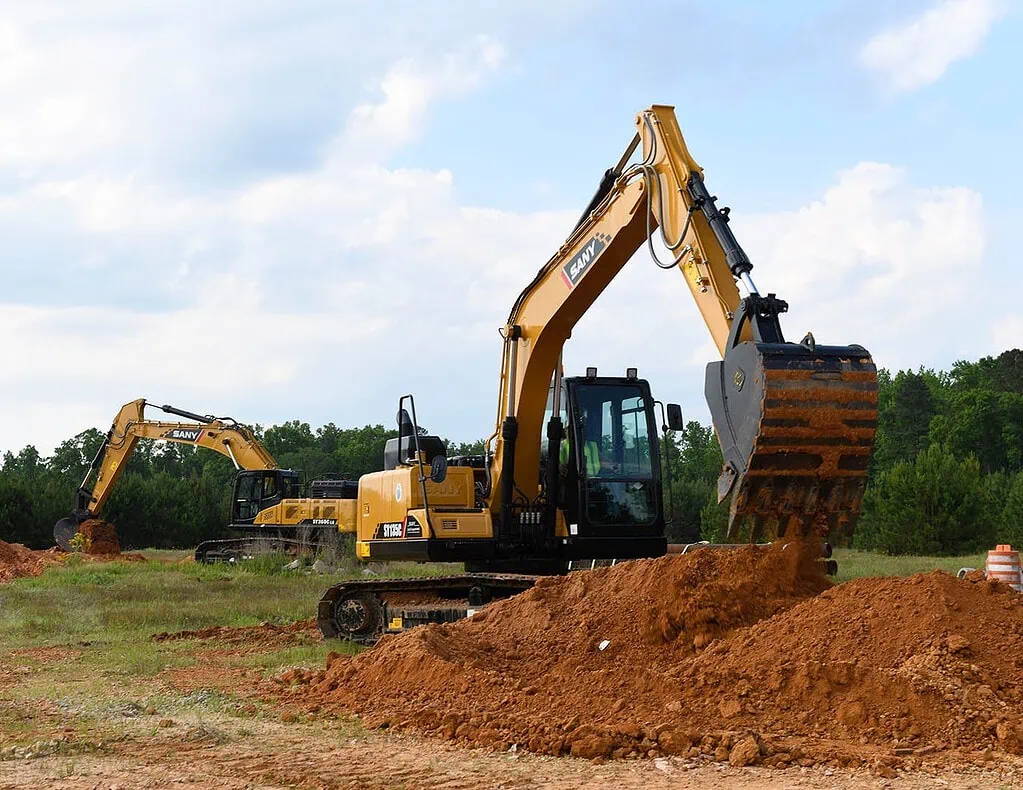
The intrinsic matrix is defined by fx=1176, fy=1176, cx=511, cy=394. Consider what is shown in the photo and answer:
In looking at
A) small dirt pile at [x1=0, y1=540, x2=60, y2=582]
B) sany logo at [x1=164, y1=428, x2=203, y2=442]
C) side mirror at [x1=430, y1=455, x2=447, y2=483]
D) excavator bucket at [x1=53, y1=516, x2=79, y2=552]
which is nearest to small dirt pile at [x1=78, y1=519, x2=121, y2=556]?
excavator bucket at [x1=53, y1=516, x2=79, y2=552]

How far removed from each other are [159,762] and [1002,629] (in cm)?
527

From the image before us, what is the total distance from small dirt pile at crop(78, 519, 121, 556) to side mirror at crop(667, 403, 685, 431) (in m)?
23.3

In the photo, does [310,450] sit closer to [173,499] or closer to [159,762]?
[173,499]

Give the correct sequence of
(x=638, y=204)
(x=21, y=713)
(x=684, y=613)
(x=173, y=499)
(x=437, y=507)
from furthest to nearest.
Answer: (x=173, y=499) → (x=437, y=507) → (x=638, y=204) → (x=684, y=613) → (x=21, y=713)

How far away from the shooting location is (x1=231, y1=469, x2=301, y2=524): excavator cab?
95.2 feet

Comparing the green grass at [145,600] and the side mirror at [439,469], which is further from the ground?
the side mirror at [439,469]

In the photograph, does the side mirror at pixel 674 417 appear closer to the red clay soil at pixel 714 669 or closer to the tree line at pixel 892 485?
the tree line at pixel 892 485

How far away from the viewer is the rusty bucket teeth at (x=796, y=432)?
27.9 ft

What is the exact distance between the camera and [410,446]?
13.6m

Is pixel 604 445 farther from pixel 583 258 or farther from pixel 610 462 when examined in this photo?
pixel 583 258

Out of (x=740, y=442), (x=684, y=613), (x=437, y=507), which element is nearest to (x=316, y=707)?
(x=684, y=613)

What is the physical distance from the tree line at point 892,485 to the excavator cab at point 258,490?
413 centimetres

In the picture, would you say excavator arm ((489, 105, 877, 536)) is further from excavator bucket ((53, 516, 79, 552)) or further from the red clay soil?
excavator bucket ((53, 516, 79, 552))

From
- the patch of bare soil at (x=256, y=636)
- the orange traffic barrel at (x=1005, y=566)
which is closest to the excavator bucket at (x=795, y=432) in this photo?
the patch of bare soil at (x=256, y=636)
